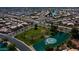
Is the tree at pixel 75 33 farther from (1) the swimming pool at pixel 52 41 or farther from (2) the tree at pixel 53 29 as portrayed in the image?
(2) the tree at pixel 53 29

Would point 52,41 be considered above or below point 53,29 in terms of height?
below

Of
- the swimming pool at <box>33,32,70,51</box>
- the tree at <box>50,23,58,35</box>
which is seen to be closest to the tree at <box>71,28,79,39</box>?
the swimming pool at <box>33,32,70,51</box>

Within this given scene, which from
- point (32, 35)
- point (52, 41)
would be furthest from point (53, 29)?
point (32, 35)

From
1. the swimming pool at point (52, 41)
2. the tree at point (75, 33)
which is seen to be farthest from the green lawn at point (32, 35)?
the tree at point (75, 33)

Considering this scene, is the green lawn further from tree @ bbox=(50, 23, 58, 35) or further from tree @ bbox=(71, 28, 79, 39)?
tree @ bbox=(71, 28, 79, 39)

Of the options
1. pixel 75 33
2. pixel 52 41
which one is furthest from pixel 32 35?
pixel 75 33

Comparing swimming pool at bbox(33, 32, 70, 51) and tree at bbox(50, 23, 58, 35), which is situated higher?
tree at bbox(50, 23, 58, 35)

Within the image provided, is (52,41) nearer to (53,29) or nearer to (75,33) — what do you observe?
(53,29)
